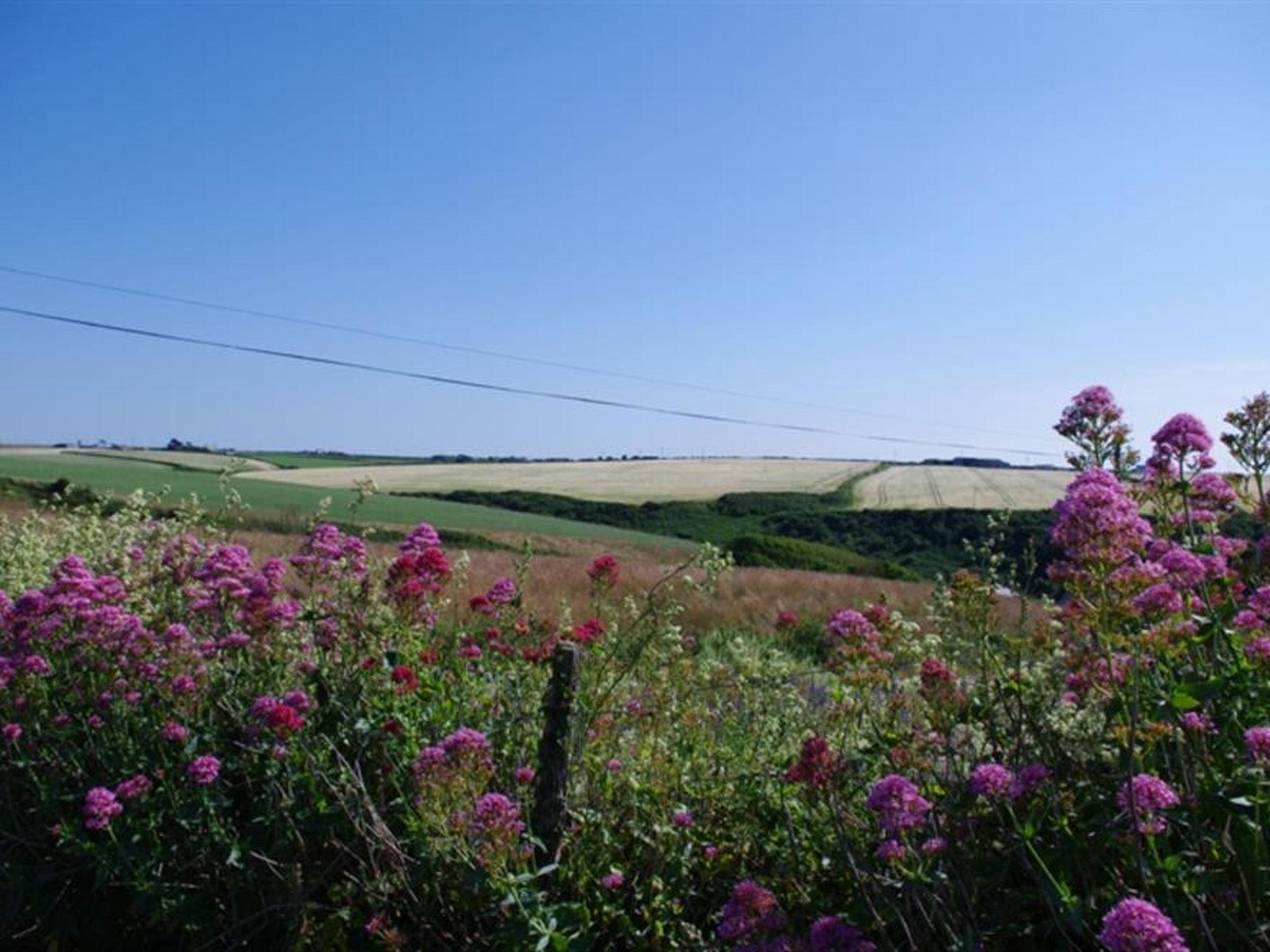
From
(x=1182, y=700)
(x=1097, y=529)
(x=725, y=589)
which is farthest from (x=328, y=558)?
(x=725, y=589)

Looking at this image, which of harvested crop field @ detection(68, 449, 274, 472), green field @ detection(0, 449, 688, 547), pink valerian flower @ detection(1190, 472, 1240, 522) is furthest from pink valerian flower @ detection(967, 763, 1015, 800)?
harvested crop field @ detection(68, 449, 274, 472)

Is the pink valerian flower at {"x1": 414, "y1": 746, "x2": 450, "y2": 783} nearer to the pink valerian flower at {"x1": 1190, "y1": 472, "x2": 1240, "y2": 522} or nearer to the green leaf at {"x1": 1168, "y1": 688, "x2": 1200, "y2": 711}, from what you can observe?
the green leaf at {"x1": 1168, "y1": 688, "x2": 1200, "y2": 711}

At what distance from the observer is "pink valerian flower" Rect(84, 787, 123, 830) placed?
10.7 ft

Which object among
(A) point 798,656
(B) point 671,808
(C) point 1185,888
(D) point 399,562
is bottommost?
(A) point 798,656

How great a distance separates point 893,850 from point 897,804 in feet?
0.35

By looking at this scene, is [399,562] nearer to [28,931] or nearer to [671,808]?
[671,808]

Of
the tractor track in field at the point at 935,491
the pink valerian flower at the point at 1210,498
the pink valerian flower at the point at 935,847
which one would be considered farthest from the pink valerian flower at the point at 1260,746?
the tractor track in field at the point at 935,491

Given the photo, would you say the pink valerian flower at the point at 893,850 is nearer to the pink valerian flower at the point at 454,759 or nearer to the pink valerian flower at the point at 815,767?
the pink valerian flower at the point at 815,767

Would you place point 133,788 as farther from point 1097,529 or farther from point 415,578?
point 1097,529

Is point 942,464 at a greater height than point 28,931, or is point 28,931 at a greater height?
point 942,464

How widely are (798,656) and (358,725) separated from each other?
350 inches

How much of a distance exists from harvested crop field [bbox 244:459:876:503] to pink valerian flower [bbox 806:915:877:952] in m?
44.5

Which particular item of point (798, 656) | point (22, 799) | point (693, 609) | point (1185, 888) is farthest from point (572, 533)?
point (1185, 888)

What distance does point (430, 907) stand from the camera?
311 centimetres
